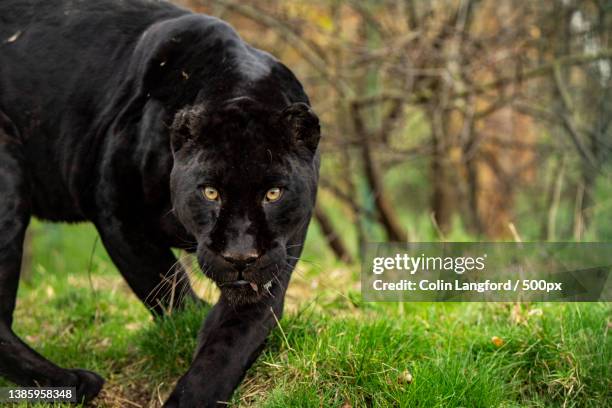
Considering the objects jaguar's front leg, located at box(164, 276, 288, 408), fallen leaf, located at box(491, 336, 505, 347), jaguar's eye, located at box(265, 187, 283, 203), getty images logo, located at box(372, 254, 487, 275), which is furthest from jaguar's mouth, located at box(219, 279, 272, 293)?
getty images logo, located at box(372, 254, 487, 275)

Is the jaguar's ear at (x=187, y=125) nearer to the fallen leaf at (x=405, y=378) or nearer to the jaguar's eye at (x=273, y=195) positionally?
the jaguar's eye at (x=273, y=195)

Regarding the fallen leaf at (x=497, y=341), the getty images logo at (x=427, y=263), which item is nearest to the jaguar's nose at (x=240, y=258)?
the fallen leaf at (x=497, y=341)

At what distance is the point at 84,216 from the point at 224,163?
→ 1020 millimetres

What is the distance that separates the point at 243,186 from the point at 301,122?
0.33 metres

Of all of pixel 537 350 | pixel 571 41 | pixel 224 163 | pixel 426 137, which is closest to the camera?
pixel 224 163

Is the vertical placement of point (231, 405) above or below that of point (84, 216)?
below

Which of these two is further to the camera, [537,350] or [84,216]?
[84,216]

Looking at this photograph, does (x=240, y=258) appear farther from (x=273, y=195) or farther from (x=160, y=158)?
(x=160, y=158)

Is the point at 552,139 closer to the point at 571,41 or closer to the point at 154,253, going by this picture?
the point at 571,41

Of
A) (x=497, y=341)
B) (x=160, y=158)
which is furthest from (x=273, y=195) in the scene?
(x=497, y=341)

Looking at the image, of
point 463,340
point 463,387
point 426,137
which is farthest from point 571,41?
point 463,387

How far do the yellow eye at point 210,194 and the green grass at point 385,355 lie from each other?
705mm

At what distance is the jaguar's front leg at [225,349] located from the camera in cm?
267

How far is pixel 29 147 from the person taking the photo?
343 cm
